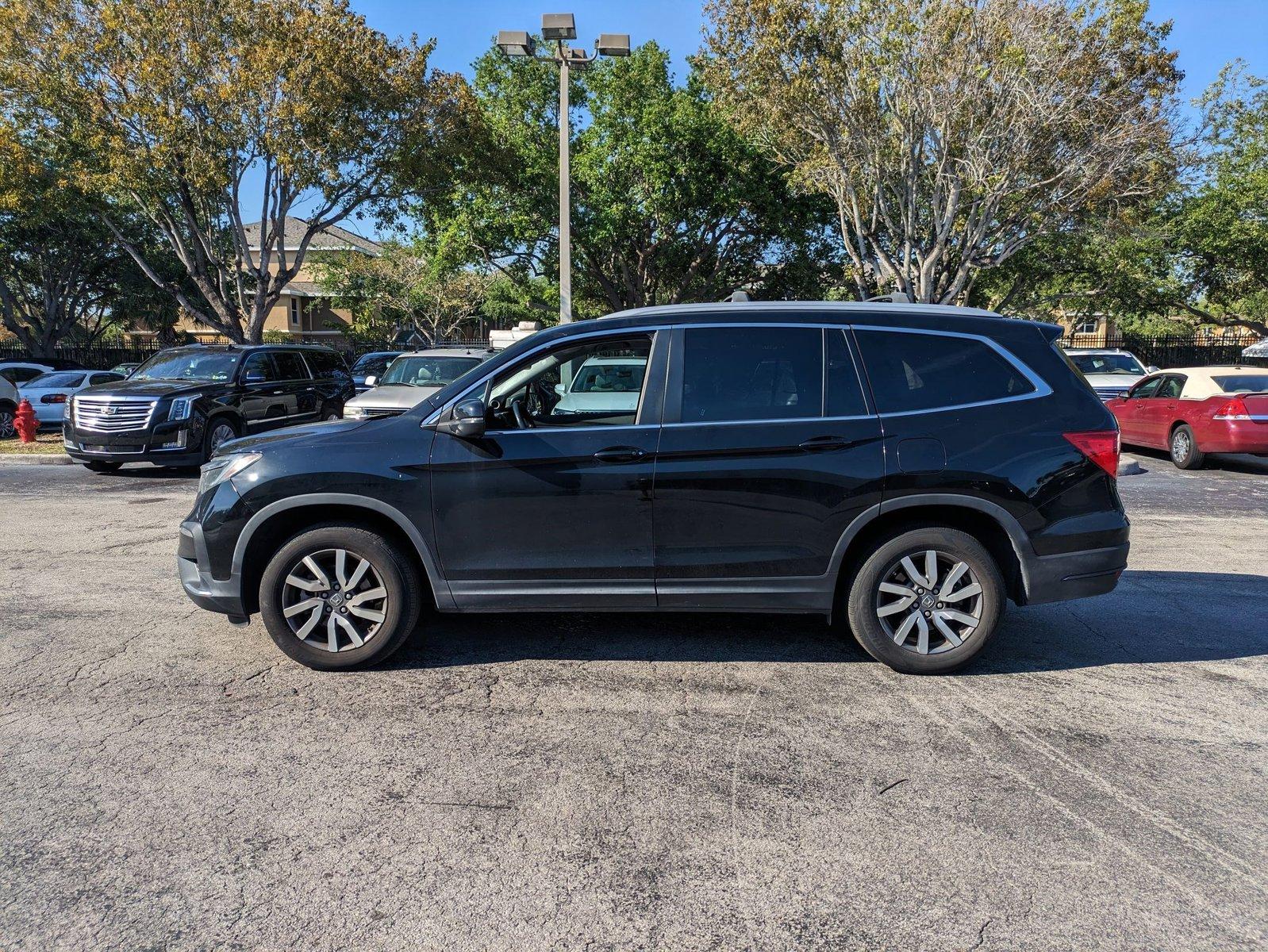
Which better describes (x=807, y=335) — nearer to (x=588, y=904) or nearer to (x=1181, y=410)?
(x=588, y=904)

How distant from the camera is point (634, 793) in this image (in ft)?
11.3

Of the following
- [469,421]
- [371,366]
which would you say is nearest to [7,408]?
[371,366]

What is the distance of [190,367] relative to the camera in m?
13.4

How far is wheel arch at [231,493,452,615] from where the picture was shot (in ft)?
15.0

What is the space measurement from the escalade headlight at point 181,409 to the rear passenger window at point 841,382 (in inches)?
409

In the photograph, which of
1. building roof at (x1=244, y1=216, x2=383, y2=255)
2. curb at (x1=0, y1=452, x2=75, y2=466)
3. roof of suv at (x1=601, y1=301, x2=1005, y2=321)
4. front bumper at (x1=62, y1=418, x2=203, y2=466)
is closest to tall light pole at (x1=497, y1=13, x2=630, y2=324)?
front bumper at (x1=62, y1=418, x2=203, y2=466)

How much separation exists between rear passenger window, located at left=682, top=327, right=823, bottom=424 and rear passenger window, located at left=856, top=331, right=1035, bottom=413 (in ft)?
1.00

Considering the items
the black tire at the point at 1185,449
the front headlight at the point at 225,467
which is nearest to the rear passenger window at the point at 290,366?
the front headlight at the point at 225,467

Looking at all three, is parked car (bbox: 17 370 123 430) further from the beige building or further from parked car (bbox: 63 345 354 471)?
the beige building

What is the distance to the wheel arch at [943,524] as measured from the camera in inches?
178

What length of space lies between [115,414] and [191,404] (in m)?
0.95

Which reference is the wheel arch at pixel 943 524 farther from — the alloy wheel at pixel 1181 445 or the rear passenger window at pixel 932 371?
the alloy wheel at pixel 1181 445

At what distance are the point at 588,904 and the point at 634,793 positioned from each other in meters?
0.70

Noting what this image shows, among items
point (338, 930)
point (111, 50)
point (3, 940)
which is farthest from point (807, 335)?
point (111, 50)
